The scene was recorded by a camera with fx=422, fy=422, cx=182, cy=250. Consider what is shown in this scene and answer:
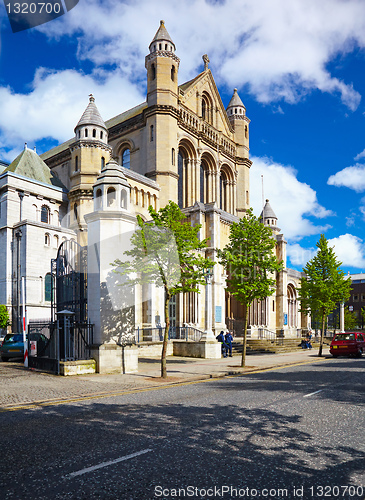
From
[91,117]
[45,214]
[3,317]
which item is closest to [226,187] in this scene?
[91,117]

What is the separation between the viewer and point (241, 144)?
5138 centimetres

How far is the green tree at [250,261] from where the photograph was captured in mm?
19438

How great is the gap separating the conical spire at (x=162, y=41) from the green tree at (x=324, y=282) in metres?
24.0

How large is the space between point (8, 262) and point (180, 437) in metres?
31.5

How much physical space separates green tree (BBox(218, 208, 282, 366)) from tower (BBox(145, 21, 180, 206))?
19074 millimetres

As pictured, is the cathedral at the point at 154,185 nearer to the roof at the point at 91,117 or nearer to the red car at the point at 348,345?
the roof at the point at 91,117

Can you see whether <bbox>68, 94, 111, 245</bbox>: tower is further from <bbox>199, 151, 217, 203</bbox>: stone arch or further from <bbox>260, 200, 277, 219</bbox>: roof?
<bbox>260, 200, 277, 219</bbox>: roof

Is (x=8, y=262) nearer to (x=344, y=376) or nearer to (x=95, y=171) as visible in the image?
(x=95, y=171)

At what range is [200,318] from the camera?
33.4 metres

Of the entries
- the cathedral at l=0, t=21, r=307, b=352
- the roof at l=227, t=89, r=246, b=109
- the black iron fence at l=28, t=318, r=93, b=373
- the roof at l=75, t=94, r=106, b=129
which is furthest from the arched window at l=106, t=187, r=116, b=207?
the roof at l=227, t=89, r=246, b=109

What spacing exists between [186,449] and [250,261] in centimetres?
1438

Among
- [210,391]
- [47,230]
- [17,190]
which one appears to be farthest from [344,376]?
[17,190]

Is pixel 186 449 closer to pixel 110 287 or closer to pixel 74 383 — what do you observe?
pixel 74 383

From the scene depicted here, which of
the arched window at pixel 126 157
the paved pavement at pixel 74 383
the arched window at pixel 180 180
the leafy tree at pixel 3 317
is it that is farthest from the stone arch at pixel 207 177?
the paved pavement at pixel 74 383
